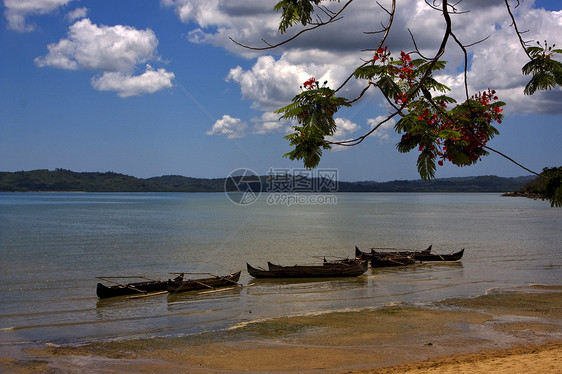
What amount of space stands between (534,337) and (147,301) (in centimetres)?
1539

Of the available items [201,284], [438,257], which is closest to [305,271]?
[201,284]

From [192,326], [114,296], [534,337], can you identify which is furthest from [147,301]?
[534,337]

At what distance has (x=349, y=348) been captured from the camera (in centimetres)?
1501

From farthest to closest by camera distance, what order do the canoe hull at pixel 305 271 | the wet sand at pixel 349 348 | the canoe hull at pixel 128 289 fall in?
the canoe hull at pixel 305 271, the canoe hull at pixel 128 289, the wet sand at pixel 349 348

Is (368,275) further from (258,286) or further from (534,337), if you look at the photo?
(534,337)

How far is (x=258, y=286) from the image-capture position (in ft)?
86.2

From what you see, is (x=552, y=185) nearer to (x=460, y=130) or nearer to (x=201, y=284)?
(x=460, y=130)

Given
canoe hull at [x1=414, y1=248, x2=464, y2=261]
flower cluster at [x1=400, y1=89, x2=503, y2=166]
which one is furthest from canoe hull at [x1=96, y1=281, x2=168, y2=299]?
flower cluster at [x1=400, y1=89, x2=503, y2=166]

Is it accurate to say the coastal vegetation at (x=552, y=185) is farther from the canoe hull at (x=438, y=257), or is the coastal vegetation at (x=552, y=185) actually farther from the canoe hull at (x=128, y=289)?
the canoe hull at (x=438, y=257)

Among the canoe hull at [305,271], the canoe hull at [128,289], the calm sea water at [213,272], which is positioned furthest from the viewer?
the canoe hull at [305,271]

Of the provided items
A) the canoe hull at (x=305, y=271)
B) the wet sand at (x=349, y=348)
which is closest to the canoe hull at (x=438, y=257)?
the canoe hull at (x=305, y=271)

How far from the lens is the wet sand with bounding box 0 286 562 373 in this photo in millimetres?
13117

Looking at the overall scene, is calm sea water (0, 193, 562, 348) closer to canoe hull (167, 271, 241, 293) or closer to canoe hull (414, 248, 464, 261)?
canoe hull (167, 271, 241, 293)

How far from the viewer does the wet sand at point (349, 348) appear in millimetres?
13117
